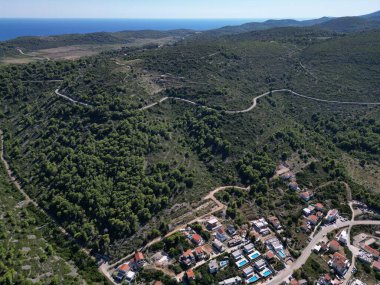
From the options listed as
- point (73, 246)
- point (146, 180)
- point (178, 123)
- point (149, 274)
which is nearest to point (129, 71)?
point (178, 123)

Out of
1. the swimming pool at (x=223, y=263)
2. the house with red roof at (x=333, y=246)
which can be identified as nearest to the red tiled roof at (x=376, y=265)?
the house with red roof at (x=333, y=246)

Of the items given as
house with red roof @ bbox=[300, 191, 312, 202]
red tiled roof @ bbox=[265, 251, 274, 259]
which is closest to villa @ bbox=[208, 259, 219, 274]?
red tiled roof @ bbox=[265, 251, 274, 259]

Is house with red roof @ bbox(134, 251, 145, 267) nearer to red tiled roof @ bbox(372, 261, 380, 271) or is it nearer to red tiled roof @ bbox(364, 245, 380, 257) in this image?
red tiled roof @ bbox(372, 261, 380, 271)

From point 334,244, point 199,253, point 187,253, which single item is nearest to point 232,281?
point 199,253

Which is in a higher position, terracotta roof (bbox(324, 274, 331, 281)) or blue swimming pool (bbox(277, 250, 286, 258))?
blue swimming pool (bbox(277, 250, 286, 258))

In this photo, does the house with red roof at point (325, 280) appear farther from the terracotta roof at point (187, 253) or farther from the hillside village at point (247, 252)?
the terracotta roof at point (187, 253)

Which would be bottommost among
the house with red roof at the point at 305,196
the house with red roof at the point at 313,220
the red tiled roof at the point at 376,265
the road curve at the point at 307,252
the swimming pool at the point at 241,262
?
the red tiled roof at the point at 376,265

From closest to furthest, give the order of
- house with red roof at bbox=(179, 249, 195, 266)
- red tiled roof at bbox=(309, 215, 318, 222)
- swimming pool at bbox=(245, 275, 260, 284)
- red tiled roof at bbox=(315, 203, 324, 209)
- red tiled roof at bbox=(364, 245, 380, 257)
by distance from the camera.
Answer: swimming pool at bbox=(245, 275, 260, 284)
house with red roof at bbox=(179, 249, 195, 266)
red tiled roof at bbox=(364, 245, 380, 257)
red tiled roof at bbox=(309, 215, 318, 222)
red tiled roof at bbox=(315, 203, 324, 209)
